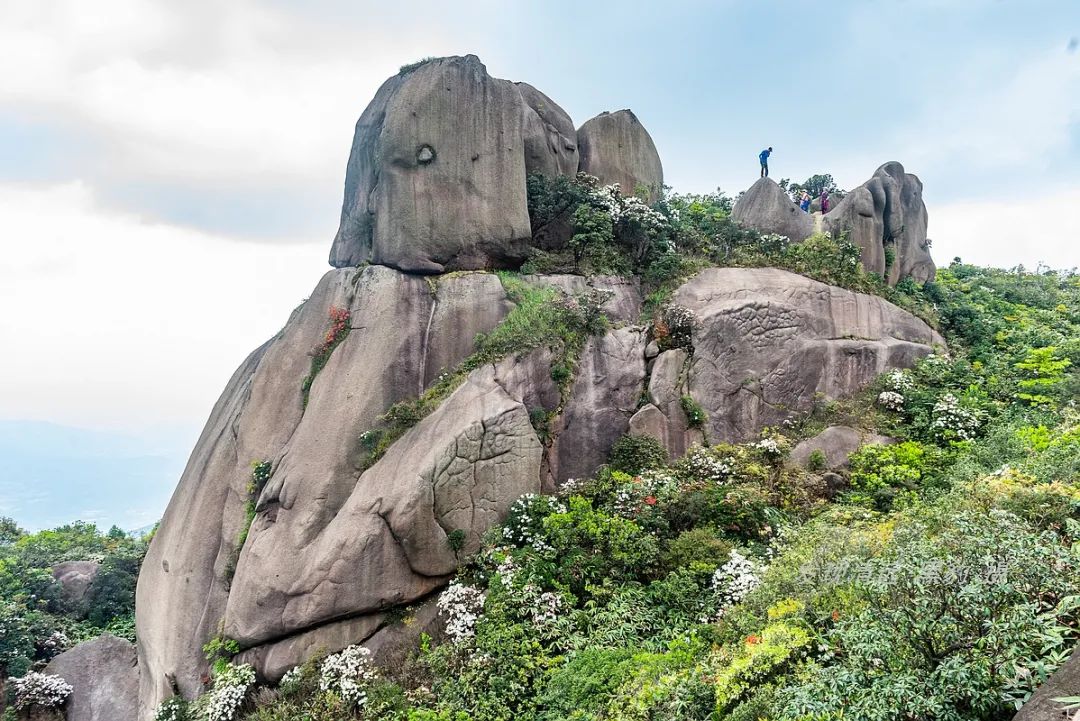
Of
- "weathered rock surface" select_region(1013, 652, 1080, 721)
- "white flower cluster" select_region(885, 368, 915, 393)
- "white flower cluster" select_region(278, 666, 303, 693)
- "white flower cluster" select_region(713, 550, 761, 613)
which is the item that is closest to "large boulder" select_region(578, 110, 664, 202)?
"white flower cluster" select_region(885, 368, 915, 393)

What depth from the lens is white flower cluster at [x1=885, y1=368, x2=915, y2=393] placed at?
1497cm

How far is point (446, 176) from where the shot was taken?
14.6m

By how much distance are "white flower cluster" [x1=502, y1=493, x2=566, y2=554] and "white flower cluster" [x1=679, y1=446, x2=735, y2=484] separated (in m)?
3.06

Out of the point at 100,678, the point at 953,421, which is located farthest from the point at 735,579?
the point at 100,678

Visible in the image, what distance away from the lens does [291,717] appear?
960cm

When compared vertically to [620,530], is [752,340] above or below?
above

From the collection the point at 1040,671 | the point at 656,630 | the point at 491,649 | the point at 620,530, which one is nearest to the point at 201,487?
the point at 491,649

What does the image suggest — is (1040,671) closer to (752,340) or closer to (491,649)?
(491,649)

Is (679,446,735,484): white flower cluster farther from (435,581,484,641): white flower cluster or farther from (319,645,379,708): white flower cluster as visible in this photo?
(319,645,379,708): white flower cluster

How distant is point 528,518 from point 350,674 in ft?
13.2

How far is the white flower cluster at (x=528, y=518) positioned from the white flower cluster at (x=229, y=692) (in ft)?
17.3

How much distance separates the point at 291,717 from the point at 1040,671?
10.1 metres

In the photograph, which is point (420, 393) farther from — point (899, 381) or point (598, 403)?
point (899, 381)

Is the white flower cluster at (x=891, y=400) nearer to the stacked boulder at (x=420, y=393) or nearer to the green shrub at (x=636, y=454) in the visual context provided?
the stacked boulder at (x=420, y=393)
